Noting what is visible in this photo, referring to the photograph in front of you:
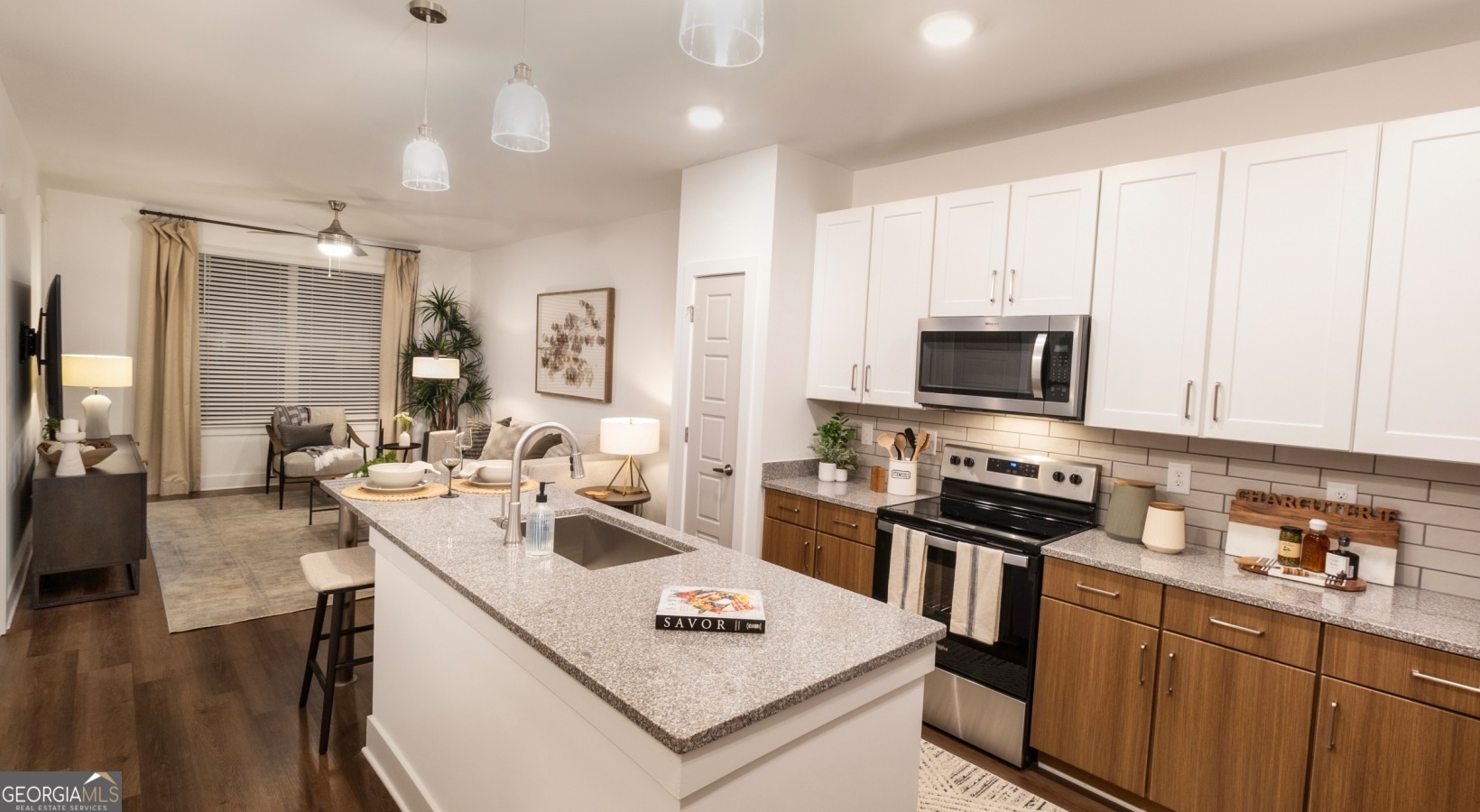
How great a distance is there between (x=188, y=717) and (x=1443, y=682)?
4067 mm

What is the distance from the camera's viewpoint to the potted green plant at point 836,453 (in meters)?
3.71

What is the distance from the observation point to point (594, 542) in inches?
102

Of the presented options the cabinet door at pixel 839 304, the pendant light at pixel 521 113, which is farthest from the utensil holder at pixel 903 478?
the pendant light at pixel 521 113

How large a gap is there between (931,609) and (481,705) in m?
1.79

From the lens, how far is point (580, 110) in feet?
10.4

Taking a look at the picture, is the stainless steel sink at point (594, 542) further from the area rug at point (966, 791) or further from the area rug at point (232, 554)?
the area rug at point (232, 554)

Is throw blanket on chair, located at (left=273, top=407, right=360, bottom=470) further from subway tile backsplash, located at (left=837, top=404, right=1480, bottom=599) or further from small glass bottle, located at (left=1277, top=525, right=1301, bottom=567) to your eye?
small glass bottle, located at (left=1277, top=525, right=1301, bottom=567)

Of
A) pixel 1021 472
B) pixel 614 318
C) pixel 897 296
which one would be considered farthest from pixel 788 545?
pixel 614 318

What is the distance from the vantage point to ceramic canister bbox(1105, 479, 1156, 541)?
2697 millimetres

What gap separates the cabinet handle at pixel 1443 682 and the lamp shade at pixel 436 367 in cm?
695

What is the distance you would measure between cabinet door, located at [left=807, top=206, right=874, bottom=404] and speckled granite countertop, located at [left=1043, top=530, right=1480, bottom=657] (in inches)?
53.1

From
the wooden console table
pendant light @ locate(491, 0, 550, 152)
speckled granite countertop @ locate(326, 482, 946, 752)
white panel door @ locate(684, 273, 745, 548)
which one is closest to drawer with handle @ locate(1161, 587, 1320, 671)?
speckled granite countertop @ locate(326, 482, 946, 752)

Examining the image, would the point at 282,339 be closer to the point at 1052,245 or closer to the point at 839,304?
the point at 839,304

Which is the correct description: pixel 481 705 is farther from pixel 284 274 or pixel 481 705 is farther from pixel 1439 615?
pixel 284 274
